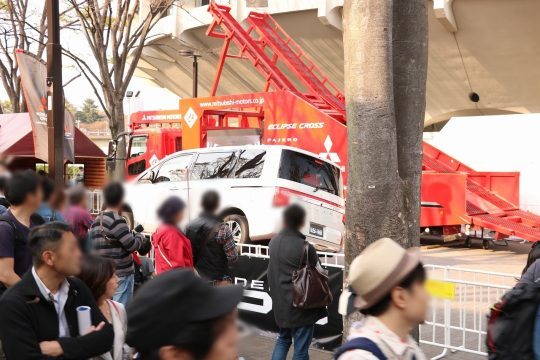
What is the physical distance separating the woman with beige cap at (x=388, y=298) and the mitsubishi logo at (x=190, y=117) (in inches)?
509

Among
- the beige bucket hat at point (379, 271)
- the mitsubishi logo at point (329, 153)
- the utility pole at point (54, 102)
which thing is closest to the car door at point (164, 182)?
the mitsubishi logo at point (329, 153)

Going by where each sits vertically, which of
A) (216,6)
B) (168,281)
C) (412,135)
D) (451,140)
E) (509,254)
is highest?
(216,6)

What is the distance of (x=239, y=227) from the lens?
35.8ft

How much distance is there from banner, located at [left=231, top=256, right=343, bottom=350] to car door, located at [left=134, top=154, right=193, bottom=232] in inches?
181

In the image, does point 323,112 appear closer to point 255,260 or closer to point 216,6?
point 216,6

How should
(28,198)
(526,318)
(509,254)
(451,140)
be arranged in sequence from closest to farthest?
(526,318), (28,198), (509,254), (451,140)

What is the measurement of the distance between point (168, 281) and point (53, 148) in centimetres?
673

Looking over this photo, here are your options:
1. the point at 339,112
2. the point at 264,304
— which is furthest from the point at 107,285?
the point at 339,112

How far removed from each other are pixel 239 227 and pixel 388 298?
28.8ft

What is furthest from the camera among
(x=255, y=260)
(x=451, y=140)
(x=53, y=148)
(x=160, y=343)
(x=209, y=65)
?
(x=209, y=65)

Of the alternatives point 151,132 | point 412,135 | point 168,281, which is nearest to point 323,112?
point 151,132

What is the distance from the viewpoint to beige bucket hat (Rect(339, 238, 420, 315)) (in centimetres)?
216

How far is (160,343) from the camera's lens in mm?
1608

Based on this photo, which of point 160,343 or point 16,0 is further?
point 16,0
